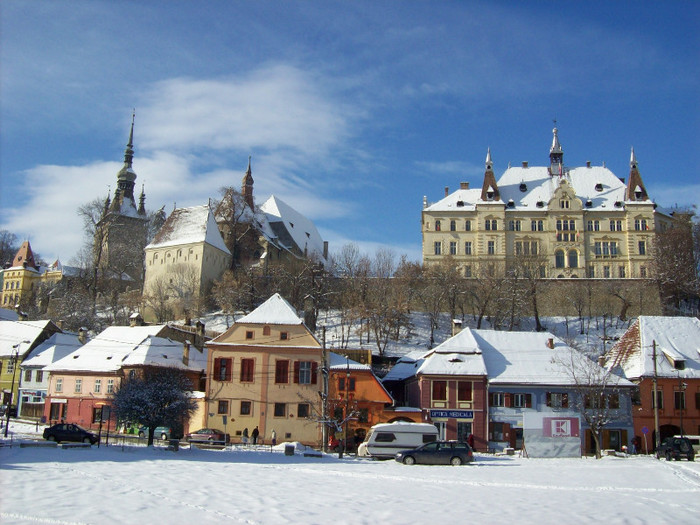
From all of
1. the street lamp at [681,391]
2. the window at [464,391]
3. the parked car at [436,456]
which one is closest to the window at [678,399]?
the street lamp at [681,391]

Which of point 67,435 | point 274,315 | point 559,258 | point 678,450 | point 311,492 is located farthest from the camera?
point 559,258

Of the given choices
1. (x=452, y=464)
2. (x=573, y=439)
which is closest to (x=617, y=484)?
(x=452, y=464)

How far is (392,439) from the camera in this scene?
34.8 metres

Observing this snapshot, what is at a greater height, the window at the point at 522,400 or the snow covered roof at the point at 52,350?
the snow covered roof at the point at 52,350

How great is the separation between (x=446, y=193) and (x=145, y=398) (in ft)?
245

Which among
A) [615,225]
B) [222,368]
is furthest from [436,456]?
[615,225]

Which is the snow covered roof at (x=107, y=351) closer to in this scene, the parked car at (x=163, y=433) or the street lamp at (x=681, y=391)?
the parked car at (x=163, y=433)

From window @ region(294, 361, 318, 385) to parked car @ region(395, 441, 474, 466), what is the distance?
55.2 feet

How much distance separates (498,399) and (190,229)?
5507 cm

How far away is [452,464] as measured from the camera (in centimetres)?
2997

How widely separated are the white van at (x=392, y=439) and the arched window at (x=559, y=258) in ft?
207

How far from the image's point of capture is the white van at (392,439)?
34375 millimetres

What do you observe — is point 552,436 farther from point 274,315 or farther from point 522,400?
point 274,315

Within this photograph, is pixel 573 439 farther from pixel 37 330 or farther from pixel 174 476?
pixel 37 330
